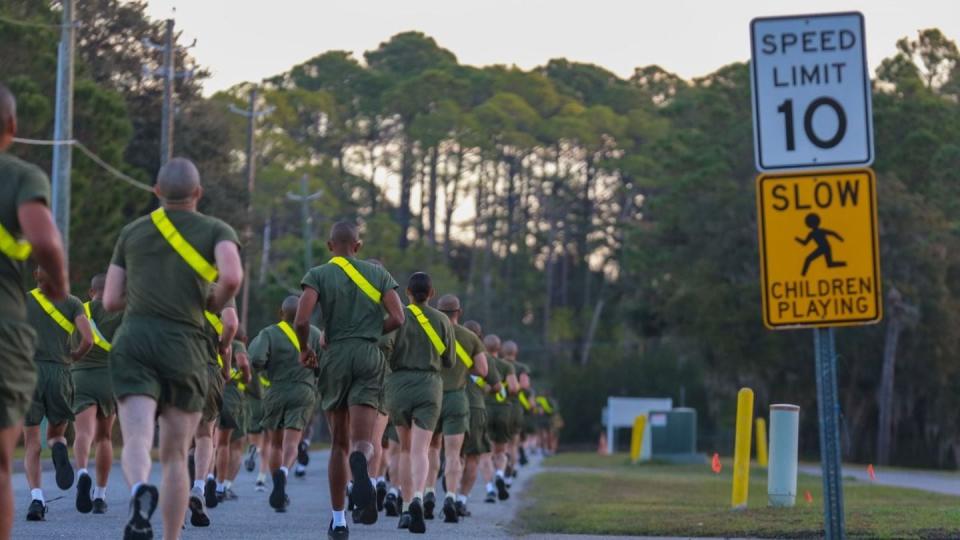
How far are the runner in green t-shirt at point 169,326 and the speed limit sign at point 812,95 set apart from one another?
258 centimetres

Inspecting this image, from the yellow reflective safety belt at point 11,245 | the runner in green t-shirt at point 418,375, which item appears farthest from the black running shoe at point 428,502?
the yellow reflective safety belt at point 11,245

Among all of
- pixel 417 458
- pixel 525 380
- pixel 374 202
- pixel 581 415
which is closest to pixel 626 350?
pixel 581 415

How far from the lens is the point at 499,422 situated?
866 inches

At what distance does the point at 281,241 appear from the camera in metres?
87.9

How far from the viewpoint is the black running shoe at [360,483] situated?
1234 cm

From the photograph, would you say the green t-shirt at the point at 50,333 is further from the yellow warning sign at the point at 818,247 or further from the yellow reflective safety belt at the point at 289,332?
the yellow warning sign at the point at 818,247

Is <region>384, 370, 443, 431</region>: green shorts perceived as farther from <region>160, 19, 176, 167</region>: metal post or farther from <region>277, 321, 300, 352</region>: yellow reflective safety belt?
<region>160, 19, 176, 167</region>: metal post

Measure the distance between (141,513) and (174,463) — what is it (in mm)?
662

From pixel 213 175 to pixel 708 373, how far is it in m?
18.0

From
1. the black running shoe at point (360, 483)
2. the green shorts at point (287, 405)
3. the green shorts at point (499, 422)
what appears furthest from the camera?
the green shorts at point (499, 422)

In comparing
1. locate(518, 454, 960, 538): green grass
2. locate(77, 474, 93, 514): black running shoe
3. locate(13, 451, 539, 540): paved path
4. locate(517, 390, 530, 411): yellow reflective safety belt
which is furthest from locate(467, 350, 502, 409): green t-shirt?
locate(517, 390, 530, 411): yellow reflective safety belt

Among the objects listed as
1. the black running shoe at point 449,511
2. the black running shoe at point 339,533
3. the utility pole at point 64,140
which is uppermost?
the utility pole at point 64,140

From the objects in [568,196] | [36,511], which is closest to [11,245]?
[36,511]

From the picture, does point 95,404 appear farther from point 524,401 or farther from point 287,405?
point 524,401
